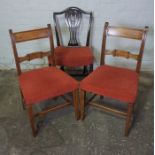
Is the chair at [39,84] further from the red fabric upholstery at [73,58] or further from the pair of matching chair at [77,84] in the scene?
the red fabric upholstery at [73,58]

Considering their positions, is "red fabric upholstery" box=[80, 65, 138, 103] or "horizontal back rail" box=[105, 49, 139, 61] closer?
"red fabric upholstery" box=[80, 65, 138, 103]

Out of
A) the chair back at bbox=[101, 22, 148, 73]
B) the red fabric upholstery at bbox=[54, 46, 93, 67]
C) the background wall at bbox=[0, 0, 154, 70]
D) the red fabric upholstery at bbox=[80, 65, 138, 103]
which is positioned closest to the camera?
the red fabric upholstery at bbox=[80, 65, 138, 103]

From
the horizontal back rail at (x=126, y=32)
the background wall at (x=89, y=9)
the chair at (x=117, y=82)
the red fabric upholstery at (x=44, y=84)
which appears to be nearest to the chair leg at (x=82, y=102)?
the chair at (x=117, y=82)

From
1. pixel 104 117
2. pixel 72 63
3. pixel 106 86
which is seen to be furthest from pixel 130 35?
pixel 104 117

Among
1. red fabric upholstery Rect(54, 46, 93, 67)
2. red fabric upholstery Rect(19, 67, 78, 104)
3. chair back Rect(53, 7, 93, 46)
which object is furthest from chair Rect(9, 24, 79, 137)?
chair back Rect(53, 7, 93, 46)

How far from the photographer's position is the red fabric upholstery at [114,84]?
163 cm

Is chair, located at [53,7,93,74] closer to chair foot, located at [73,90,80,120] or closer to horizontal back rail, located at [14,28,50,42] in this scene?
horizontal back rail, located at [14,28,50,42]

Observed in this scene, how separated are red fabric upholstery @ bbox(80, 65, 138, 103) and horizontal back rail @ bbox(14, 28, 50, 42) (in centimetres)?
60

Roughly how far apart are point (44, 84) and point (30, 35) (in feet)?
1.63

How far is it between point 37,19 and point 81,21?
559mm

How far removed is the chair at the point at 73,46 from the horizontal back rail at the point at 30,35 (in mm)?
397

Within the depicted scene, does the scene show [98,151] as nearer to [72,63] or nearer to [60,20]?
[72,63]

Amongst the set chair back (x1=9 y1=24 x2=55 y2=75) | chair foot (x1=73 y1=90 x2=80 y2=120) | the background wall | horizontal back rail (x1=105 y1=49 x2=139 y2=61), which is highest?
the background wall

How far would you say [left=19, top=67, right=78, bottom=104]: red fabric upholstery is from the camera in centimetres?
163
